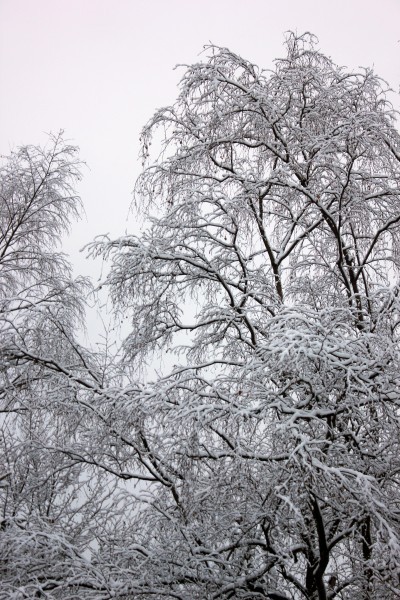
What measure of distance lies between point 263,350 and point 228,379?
64 cm

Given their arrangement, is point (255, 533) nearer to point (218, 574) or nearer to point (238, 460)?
point (218, 574)

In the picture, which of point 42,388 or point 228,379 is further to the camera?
point 42,388

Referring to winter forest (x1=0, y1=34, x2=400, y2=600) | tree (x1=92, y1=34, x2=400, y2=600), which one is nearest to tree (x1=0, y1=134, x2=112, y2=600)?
winter forest (x1=0, y1=34, x2=400, y2=600)

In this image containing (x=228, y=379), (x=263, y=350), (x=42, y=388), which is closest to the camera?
(x=263, y=350)

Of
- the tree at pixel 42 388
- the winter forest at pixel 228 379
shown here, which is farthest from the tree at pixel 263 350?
the tree at pixel 42 388

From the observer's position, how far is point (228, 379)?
404 cm

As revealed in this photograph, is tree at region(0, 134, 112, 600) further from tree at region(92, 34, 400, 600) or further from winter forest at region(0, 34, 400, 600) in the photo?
tree at region(92, 34, 400, 600)

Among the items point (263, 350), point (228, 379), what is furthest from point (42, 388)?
point (263, 350)

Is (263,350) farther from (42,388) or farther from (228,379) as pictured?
(42,388)

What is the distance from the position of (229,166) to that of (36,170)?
3116 millimetres

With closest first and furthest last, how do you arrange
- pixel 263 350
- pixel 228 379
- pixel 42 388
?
pixel 263 350 < pixel 228 379 < pixel 42 388

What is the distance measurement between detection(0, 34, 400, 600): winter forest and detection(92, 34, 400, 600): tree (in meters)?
0.02

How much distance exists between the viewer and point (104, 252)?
5027 millimetres

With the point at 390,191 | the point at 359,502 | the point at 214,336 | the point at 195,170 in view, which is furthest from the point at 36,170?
the point at 359,502
